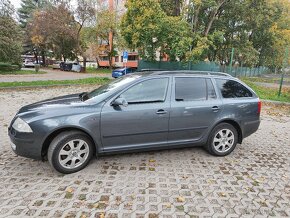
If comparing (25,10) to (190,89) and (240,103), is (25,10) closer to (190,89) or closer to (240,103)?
(190,89)

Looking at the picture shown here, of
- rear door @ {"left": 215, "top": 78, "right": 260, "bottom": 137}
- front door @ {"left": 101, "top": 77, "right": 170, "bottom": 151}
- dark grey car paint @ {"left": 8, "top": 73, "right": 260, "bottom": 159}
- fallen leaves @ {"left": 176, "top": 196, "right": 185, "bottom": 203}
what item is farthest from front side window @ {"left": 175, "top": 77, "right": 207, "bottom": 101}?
fallen leaves @ {"left": 176, "top": 196, "right": 185, "bottom": 203}

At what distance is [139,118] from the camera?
3807 millimetres

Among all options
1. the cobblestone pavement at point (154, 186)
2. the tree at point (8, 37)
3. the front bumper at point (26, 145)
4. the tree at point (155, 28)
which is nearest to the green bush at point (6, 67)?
the tree at point (8, 37)

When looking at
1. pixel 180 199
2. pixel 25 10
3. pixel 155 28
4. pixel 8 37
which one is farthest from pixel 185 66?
pixel 25 10

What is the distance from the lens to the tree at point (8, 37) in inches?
789

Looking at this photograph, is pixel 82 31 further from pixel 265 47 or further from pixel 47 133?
pixel 47 133

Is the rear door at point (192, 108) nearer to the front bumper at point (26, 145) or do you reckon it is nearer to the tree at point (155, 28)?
the front bumper at point (26, 145)

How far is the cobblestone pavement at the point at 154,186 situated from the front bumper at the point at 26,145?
15.6 inches

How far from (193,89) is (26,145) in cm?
301

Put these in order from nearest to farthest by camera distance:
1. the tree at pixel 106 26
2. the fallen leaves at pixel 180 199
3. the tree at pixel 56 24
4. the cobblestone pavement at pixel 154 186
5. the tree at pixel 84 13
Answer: the cobblestone pavement at pixel 154 186 < the fallen leaves at pixel 180 199 < the tree at pixel 56 24 < the tree at pixel 84 13 < the tree at pixel 106 26

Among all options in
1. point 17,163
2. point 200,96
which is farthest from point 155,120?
point 17,163

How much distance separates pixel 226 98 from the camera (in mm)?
4516

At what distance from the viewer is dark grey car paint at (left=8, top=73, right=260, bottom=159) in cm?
343

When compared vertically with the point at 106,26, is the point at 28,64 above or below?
below
